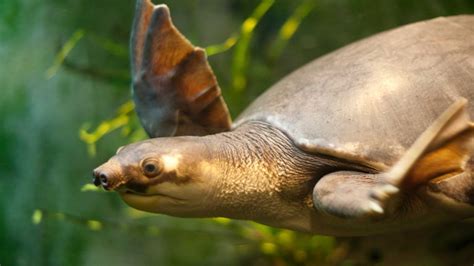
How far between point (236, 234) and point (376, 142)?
0.87 m

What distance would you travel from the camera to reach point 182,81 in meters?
1.54

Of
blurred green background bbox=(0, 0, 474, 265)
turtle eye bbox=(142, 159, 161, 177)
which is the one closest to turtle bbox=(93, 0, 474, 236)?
turtle eye bbox=(142, 159, 161, 177)

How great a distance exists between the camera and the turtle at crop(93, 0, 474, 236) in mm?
1120

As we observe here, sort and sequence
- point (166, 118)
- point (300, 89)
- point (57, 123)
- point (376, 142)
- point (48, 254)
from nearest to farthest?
1. point (376, 142)
2. point (300, 89)
3. point (166, 118)
4. point (48, 254)
5. point (57, 123)

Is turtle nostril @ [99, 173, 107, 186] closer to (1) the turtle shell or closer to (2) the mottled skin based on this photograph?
(2) the mottled skin

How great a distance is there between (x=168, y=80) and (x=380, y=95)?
641 mm

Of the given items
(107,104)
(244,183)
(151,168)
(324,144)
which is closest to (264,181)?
(244,183)

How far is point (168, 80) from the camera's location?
1535 mm

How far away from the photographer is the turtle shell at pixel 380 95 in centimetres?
124

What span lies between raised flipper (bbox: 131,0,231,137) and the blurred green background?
478 mm

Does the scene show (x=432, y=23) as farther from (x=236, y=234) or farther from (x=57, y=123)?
(x=57, y=123)

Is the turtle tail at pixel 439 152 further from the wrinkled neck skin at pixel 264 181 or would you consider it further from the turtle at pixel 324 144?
the wrinkled neck skin at pixel 264 181

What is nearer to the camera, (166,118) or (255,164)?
(255,164)

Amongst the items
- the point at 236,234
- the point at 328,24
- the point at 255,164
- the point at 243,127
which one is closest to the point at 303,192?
the point at 255,164
